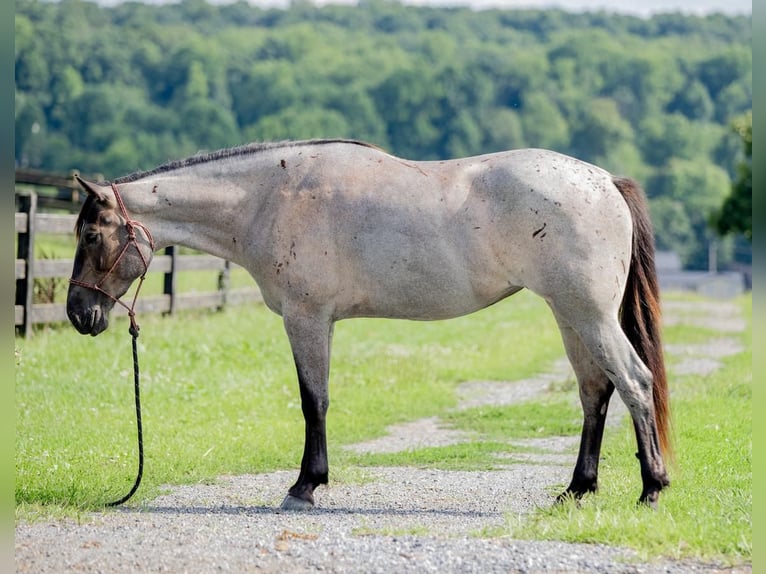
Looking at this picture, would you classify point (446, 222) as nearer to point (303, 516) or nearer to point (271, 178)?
point (271, 178)

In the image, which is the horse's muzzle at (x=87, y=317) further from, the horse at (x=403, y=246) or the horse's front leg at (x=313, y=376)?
the horse's front leg at (x=313, y=376)

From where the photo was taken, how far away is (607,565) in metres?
5.00

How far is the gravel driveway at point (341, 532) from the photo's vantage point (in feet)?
16.7

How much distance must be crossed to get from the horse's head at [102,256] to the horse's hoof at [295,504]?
1.71m

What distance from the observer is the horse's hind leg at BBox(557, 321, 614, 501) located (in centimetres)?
682

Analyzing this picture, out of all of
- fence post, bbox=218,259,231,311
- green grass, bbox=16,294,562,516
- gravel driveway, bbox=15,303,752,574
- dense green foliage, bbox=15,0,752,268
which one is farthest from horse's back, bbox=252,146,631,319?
dense green foliage, bbox=15,0,752,268

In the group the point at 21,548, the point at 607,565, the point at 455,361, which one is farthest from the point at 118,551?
the point at 455,361

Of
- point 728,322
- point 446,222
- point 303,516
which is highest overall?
point 446,222

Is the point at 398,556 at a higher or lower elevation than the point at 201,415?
higher

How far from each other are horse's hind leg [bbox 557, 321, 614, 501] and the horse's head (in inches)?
110

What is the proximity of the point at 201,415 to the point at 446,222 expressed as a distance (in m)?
4.30

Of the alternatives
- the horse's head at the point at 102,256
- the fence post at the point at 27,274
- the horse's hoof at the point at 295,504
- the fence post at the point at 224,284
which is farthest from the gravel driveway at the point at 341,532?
the fence post at the point at 224,284

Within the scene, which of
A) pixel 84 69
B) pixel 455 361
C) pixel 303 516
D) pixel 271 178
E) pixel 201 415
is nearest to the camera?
pixel 303 516

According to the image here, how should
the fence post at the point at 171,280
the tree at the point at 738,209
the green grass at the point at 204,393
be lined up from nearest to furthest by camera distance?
the green grass at the point at 204,393
the fence post at the point at 171,280
the tree at the point at 738,209
